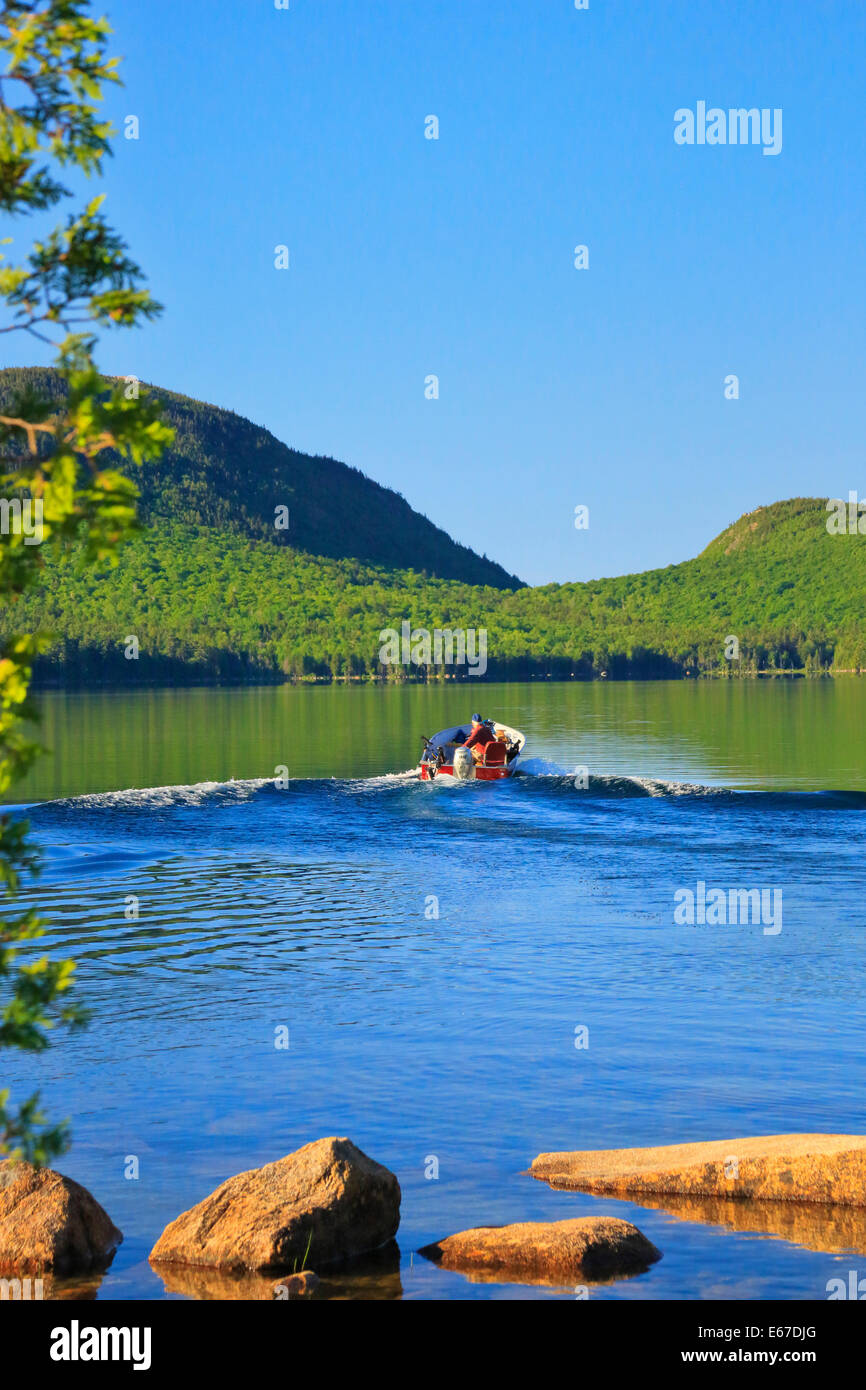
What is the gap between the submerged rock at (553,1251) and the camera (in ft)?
32.8

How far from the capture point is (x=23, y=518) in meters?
6.37

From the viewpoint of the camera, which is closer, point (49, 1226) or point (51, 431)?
point (51, 431)

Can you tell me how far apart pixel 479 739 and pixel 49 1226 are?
43.3m

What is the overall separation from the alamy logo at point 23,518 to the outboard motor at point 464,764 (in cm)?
4608

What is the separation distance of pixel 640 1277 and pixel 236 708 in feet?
395

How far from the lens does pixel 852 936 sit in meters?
23.8

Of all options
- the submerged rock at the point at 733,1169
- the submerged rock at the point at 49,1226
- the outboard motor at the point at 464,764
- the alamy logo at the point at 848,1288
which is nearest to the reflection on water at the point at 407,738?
the outboard motor at the point at 464,764

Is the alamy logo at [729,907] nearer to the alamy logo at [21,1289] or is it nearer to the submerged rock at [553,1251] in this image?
the submerged rock at [553,1251]

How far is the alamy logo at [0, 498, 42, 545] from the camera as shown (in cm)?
634

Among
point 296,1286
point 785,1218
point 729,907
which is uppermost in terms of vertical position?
point 296,1286
